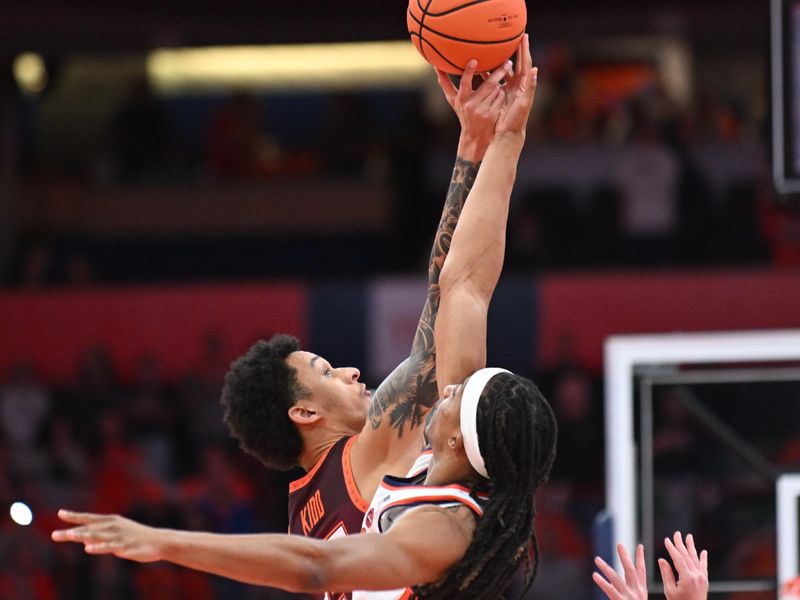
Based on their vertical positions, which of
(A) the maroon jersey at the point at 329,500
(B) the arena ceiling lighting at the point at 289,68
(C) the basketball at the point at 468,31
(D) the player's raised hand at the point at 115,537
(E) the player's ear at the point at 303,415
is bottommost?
(D) the player's raised hand at the point at 115,537

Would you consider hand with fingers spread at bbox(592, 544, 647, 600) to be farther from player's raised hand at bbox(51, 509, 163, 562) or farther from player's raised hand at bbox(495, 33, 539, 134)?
player's raised hand at bbox(51, 509, 163, 562)

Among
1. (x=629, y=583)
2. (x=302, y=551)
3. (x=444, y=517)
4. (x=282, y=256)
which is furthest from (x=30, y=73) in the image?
(x=302, y=551)

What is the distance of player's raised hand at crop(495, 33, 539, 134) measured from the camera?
154 inches

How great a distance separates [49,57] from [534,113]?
180 inches

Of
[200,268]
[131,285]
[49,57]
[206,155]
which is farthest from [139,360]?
[49,57]

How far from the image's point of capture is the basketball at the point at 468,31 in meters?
3.99

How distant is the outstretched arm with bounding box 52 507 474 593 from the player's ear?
1035 mm

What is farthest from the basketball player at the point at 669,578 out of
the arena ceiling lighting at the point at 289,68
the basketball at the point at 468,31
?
the arena ceiling lighting at the point at 289,68

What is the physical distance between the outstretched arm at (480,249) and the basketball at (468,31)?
0.07 m

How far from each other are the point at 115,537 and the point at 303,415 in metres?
1.54

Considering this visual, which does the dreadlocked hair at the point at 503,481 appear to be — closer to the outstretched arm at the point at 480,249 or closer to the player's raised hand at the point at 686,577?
the outstretched arm at the point at 480,249

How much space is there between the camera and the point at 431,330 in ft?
13.5

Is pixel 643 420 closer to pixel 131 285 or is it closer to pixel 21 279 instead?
pixel 131 285

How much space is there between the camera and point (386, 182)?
1276 centimetres
